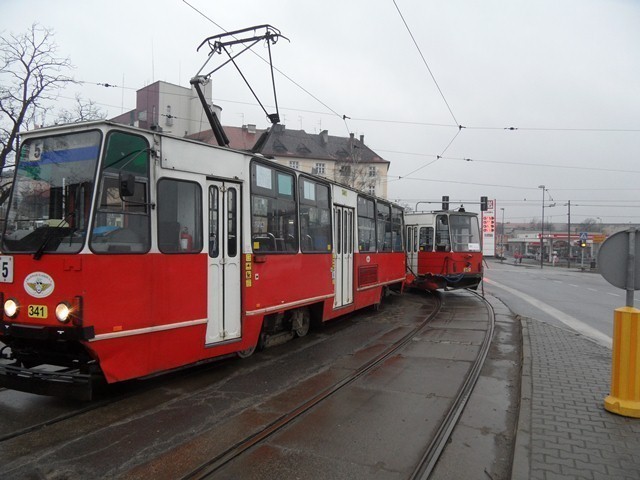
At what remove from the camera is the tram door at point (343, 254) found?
9797mm

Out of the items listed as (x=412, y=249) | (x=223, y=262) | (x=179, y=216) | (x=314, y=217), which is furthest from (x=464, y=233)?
(x=179, y=216)

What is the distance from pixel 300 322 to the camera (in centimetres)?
878

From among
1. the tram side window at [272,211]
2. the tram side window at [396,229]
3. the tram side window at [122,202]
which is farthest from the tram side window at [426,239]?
the tram side window at [122,202]

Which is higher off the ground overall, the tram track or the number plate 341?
the number plate 341

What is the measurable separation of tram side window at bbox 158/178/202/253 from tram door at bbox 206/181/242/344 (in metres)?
0.23

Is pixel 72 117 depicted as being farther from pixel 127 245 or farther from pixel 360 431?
pixel 360 431

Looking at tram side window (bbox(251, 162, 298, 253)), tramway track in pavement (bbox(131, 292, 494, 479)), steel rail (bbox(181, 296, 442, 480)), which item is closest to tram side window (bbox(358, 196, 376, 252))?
tram side window (bbox(251, 162, 298, 253))

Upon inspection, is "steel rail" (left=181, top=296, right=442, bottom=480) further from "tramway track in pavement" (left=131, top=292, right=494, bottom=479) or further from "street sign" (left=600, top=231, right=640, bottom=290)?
"street sign" (left=600, top=231, right=640, bottom=290)

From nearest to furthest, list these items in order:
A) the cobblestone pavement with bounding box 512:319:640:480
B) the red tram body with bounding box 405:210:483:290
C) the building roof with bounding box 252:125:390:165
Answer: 1. the cobblestone pavement with bounding box 512:319:640:480
2. the red tram body with bounding box 405:210:483:290
3. the building roof with bounding box 252:125:390:165

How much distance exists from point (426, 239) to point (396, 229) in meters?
3.09

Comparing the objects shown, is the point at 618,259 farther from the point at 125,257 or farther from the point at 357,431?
the point at 125,257

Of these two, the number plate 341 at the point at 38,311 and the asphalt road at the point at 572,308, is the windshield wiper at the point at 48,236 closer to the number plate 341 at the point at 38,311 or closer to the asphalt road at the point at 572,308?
the number plate 341 at the point at 38,311

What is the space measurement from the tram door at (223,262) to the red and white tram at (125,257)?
0.02m

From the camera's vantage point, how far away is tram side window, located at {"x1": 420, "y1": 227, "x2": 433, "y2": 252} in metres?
17.0
